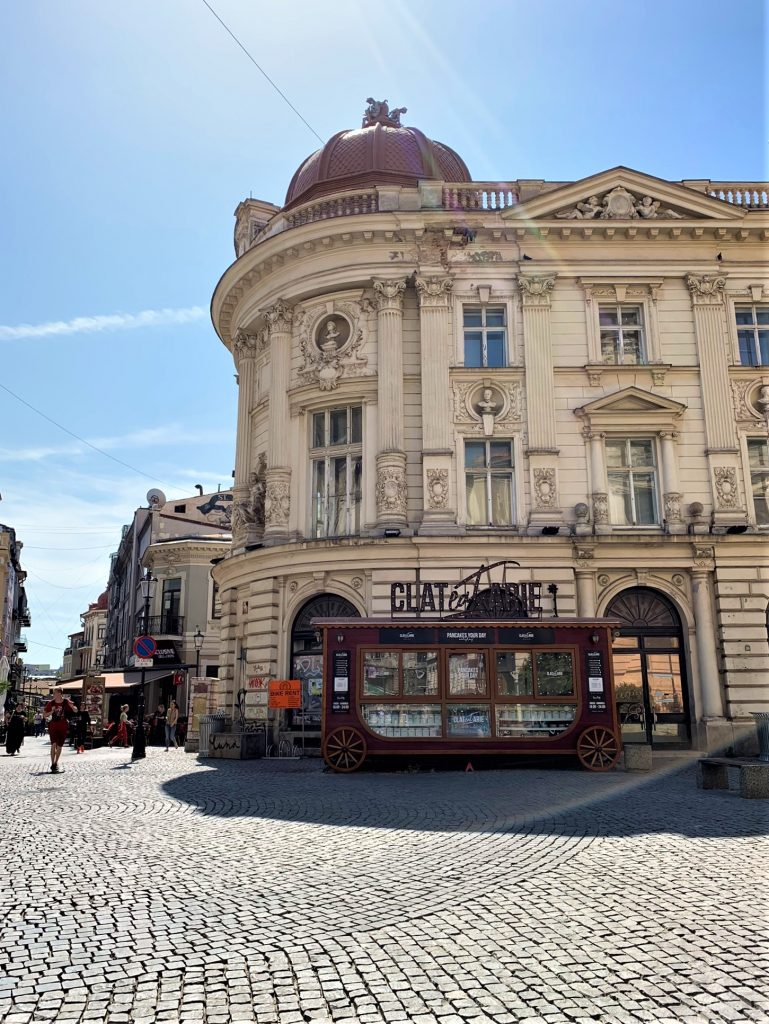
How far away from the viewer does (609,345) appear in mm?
26844

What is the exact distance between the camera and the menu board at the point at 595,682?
719 inches

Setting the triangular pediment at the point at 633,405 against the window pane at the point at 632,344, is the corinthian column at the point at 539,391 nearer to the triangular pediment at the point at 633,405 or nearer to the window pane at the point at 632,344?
the triangular pediment at the point at 633,405

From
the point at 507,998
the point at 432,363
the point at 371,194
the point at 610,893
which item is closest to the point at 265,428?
the point at 432,363

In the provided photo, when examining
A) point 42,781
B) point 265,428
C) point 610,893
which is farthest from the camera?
point 265,428

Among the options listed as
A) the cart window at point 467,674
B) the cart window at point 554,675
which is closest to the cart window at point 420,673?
the cart window at point 467,674

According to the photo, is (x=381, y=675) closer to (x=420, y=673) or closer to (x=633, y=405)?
(x=420, y=673)

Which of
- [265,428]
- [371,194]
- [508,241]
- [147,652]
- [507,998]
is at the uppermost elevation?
[371,194]

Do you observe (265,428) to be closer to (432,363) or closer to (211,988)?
(432,363)

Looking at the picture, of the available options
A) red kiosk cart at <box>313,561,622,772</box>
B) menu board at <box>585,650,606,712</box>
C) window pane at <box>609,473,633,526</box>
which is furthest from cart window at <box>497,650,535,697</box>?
window pane at <box>609,473,633,526</box>

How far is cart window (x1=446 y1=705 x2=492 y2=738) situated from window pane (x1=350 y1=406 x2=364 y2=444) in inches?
436

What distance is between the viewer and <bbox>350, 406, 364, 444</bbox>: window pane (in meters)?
26.9

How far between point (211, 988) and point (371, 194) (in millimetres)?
25936

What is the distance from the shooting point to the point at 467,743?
17.9 m

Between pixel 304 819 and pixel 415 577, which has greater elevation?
pixel 415 577
